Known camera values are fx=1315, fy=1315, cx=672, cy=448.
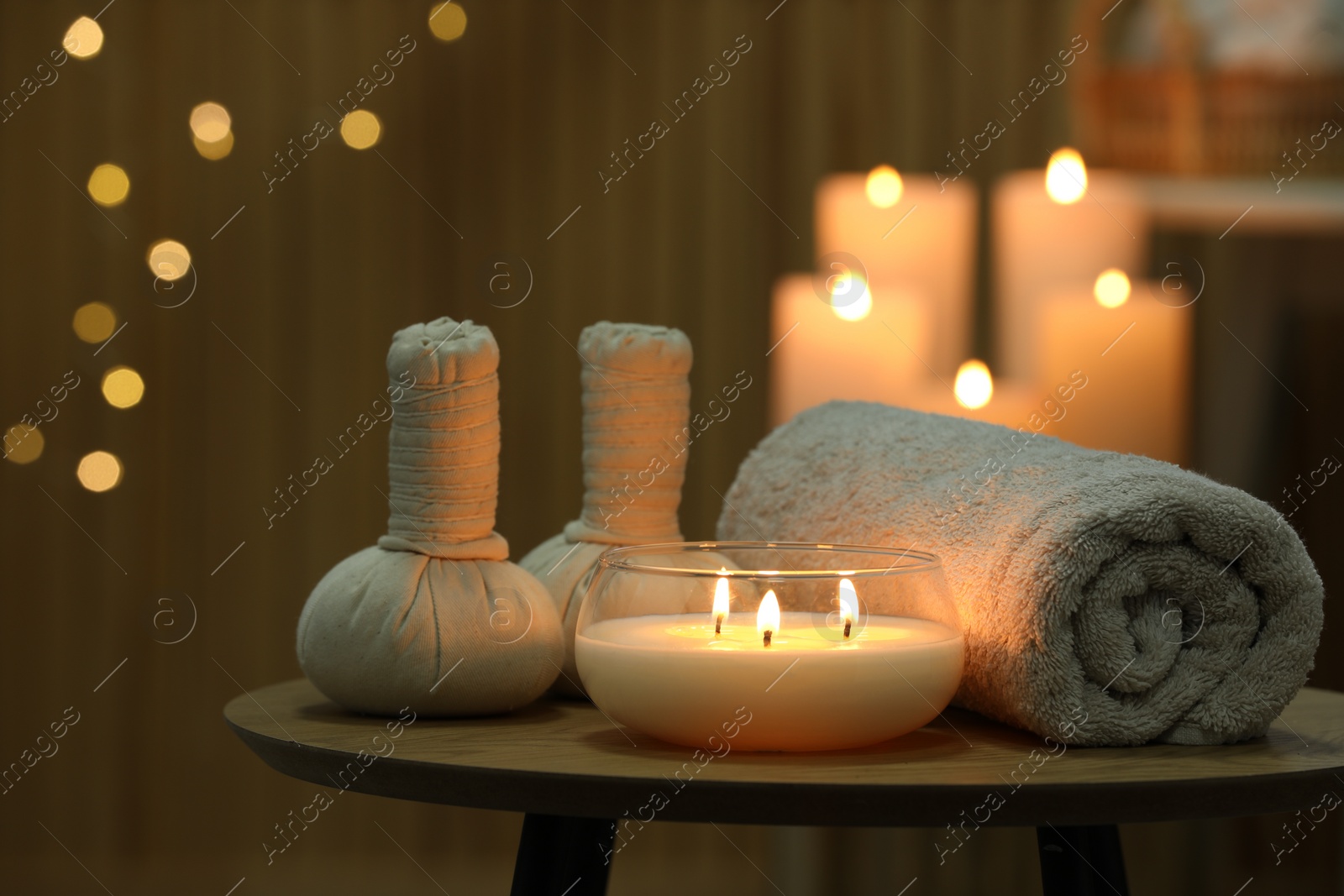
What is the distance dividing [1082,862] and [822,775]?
0.22m

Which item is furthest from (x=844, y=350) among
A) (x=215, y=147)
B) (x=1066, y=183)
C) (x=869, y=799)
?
(x=215, y=147)

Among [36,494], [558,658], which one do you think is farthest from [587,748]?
[36,494]

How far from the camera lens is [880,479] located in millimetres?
678

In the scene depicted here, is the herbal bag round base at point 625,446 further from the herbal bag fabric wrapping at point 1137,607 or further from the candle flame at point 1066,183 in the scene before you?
the candle flame at point 1066,183

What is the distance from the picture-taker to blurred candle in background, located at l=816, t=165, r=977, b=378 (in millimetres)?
1207

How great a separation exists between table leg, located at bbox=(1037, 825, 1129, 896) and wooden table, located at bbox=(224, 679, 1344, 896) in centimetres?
9

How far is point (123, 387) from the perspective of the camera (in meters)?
1.62

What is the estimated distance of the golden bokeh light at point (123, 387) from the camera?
1615 millimetres

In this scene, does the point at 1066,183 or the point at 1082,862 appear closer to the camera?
the point at 1082,862

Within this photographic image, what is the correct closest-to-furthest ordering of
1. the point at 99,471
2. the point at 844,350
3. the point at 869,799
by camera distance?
the point at 869,799 → the point at 844,350 → the point at 99,471

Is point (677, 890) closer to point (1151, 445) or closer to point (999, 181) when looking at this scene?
point (1151, 445)

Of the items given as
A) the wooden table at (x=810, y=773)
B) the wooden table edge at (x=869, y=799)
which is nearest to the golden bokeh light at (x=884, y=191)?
the wooden table at (x=810, y=773)

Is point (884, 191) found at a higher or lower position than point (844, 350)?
higher

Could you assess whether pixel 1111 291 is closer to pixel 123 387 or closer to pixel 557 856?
pixel 557 856
